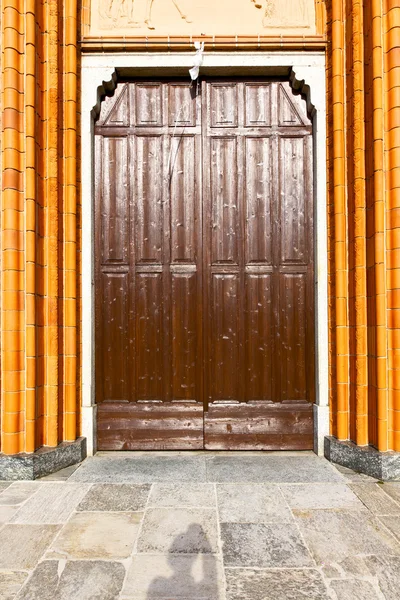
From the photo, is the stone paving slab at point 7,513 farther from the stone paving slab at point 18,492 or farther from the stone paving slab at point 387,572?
the stone paving slab at point 387,572

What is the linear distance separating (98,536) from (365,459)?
2228 millimetres

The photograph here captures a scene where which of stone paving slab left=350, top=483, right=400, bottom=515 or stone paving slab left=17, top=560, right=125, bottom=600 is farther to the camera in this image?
stone paving slab left=350, top=483, right=400, bottom=515

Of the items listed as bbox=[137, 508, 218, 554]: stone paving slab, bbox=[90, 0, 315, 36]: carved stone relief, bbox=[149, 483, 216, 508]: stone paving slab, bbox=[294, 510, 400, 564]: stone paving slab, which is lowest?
bbox=[294, 510, 400, 564]: stone paving slab

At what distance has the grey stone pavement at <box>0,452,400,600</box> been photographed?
7.25 ft

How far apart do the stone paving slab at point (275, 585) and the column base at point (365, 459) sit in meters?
1.51

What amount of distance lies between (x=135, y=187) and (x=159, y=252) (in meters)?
0.70

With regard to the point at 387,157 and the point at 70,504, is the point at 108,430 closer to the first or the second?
the point at 70,504

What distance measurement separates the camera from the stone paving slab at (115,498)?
3.06 metres

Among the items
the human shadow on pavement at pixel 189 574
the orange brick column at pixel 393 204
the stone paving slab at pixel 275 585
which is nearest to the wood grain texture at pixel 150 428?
the human shadow on pavement at pixel 189 574

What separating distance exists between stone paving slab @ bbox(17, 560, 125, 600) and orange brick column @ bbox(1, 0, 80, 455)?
4.91ft

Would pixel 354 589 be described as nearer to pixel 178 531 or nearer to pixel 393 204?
pixel 178 531

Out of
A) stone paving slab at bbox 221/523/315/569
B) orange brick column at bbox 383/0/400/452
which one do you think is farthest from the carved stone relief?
stone paving slab at bbox 221/523/315/569

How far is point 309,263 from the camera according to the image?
435cm

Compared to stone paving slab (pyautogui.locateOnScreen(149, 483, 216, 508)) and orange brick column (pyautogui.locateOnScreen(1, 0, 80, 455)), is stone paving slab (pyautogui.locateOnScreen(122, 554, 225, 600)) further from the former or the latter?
orange brick column (pyautogui.locateOnScreen(1, 0, 80, 455))
